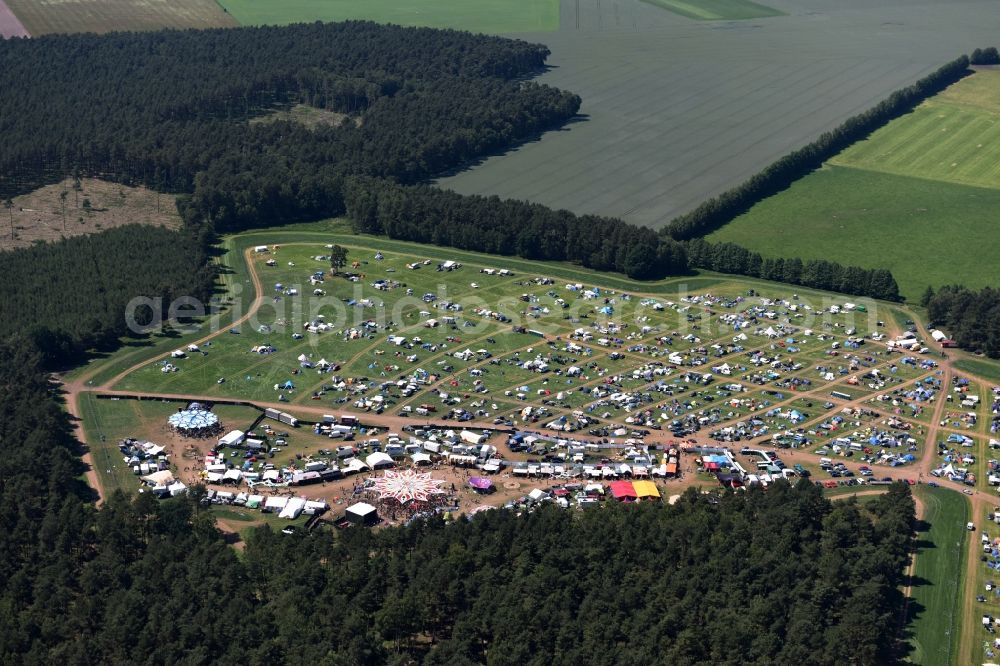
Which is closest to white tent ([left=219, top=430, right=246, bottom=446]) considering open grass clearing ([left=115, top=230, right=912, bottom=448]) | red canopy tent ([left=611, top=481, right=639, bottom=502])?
open grass clearing ([left=115, top=230, right=912, bottom=448])

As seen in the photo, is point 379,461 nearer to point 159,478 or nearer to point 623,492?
point 159,478

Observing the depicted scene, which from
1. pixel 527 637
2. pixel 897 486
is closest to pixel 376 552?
pixel 527 637

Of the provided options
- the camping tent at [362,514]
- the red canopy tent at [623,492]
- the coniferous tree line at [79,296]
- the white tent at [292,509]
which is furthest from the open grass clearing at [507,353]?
the camping tent at [362,514]

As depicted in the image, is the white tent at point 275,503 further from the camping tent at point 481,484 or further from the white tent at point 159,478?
the camping tent at point 481,484

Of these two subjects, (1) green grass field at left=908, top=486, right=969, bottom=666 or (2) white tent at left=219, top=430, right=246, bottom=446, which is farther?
(2) white tent at left=219, top=430, right=246, bottom=446

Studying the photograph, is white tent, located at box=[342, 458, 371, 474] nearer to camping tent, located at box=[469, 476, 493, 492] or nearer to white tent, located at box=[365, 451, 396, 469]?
white tent, located at box=[365, 451, 396, 469]

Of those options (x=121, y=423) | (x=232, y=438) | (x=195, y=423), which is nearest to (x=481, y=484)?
(x=232, y=438)

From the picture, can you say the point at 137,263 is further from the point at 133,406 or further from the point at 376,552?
the point at 376,552
